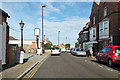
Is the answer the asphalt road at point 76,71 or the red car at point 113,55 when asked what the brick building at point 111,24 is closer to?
the red car at point 113,55

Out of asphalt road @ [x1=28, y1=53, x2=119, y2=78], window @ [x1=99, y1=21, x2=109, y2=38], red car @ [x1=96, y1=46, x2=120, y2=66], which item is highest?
window @ [x1=99, y1=21, x2=109, y2=38]

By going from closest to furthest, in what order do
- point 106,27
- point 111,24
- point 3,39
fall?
point 3,39 < point 111,24 < point 106,27

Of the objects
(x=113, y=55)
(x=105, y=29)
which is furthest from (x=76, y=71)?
(x=105, y=29)

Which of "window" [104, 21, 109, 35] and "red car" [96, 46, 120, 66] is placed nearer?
"red car" [96, 46, 120, 66]

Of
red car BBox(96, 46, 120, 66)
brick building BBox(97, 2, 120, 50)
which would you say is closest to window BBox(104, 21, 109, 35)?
brick building BBox(97, 2, 120, 50)

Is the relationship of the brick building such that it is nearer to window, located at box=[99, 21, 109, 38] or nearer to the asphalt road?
window, located at box=[99, 21, 109, 38]

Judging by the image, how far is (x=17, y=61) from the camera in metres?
12.4

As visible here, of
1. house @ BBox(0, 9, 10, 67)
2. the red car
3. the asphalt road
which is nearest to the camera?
the asphalt road

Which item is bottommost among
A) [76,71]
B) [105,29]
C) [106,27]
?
[76,71]

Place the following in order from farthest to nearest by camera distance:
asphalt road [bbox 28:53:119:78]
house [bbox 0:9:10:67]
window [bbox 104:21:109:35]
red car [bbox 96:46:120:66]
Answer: window [bbox 104:21:109:35] < red car [bbox 96:46:120:66] < house [bbox 0:9:10:67] < asphalt road [bbox 28:53:119:78]

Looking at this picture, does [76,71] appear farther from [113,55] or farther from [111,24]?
[111,24]

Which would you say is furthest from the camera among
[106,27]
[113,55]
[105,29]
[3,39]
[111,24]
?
[105,29]

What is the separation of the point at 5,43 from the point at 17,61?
302cm

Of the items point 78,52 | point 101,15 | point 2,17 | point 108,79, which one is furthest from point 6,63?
point 101,15
